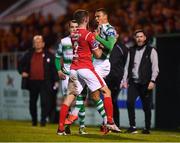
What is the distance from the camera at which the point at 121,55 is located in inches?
667

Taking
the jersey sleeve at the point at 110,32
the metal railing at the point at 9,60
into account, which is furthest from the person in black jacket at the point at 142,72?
Result: the metal railing at the point at 9,60

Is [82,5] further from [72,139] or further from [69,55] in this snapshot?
[72,139]

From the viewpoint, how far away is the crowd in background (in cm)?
2267

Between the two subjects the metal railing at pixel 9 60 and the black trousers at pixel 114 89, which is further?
the metal railing at pixel 9 60

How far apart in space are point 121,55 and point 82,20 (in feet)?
10.2

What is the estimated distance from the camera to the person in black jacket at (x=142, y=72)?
55.7ft

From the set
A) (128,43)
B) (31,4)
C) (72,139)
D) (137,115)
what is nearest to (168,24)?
(128,43)

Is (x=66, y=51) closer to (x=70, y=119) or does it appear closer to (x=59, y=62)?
(x=59, y=62)

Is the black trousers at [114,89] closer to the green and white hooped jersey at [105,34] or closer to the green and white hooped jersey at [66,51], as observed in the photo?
the green and white hooped jersey at [66,51]

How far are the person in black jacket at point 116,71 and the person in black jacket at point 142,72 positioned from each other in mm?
155

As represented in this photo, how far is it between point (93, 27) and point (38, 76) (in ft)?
14.1

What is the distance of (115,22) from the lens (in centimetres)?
2473

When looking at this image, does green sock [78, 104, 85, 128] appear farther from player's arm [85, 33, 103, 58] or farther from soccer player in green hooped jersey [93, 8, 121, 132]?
player's arm [85, 33, 103, 58]

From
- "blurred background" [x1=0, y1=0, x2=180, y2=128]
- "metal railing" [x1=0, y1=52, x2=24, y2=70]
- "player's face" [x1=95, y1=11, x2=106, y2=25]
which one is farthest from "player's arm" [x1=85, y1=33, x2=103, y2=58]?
"metal railing" [x1=0, y1=52, x2=24, y2=70]
